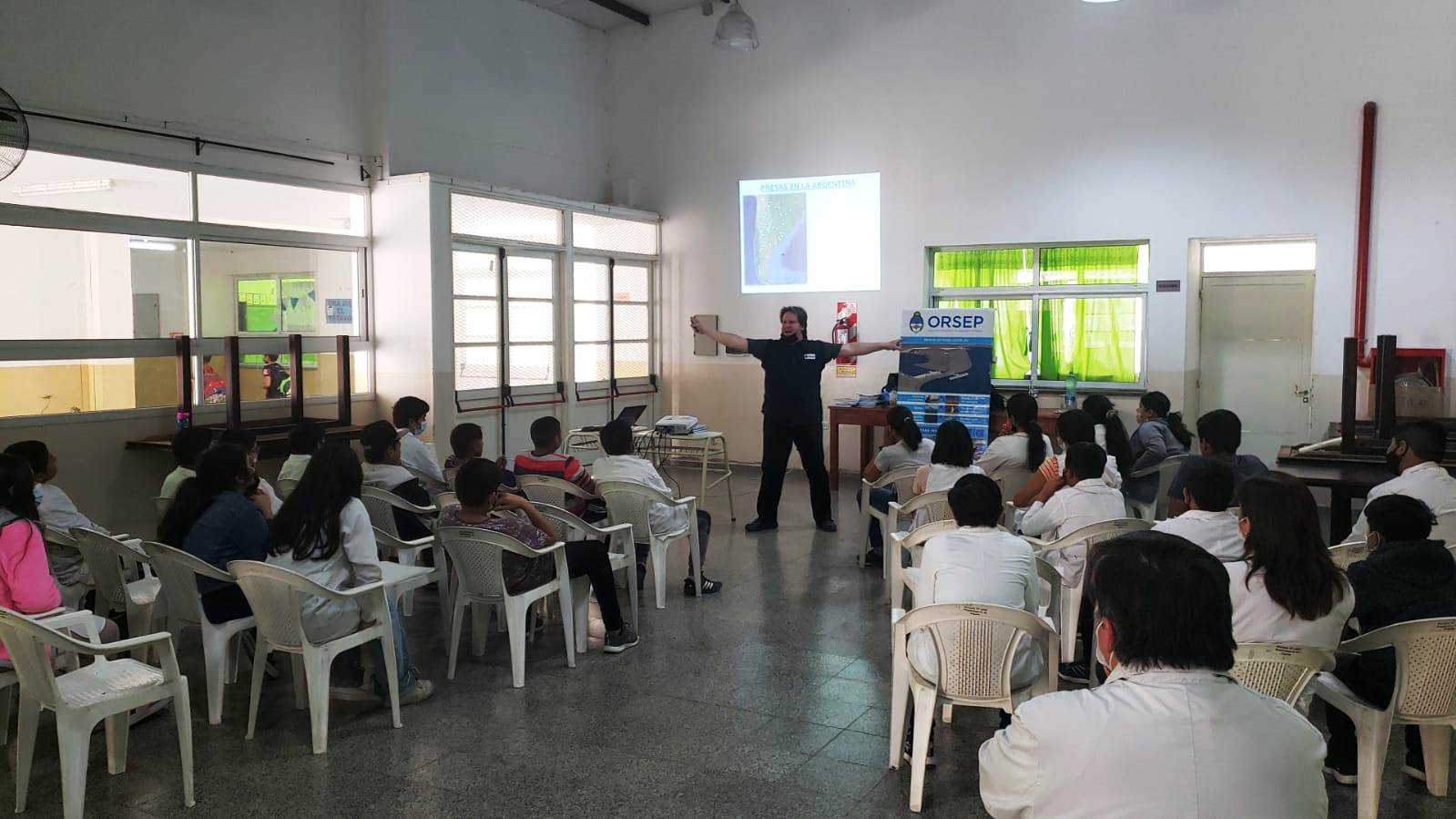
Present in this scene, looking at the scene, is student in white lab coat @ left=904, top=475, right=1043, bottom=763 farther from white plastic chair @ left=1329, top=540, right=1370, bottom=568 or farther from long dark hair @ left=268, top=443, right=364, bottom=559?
long dark hair @ left=268, top=443, right=364, bottom=559

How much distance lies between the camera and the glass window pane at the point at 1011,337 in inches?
357

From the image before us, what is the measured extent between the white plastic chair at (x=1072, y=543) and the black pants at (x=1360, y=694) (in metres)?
0.75

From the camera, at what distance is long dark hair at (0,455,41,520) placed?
326 cm

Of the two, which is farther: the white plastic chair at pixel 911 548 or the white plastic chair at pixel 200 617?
the white plastic chair at pixel 911 548

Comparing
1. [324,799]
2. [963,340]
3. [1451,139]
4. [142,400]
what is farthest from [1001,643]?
[1451,139]

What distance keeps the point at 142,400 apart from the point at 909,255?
6.13 m

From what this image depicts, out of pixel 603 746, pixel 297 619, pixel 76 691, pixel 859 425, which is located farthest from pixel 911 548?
pixel 859 425

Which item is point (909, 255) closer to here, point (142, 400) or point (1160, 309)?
point (1160, 309)

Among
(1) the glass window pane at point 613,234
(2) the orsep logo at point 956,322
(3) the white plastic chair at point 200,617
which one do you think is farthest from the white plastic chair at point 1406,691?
(1) the glass window pane at point 613,234

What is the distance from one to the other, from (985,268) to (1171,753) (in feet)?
26.4

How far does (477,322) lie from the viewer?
867cm

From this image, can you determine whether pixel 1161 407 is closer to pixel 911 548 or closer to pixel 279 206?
pixel 911 548

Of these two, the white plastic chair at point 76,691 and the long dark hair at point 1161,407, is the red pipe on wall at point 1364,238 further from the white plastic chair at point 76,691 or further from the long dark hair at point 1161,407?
the white plastic chair at point 76,691

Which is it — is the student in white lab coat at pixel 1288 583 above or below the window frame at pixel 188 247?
below
